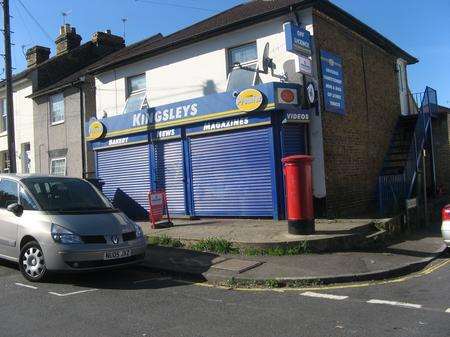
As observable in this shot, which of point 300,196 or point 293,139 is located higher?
point 293,139

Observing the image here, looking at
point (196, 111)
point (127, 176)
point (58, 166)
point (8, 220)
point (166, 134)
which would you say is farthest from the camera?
point (58, 166)

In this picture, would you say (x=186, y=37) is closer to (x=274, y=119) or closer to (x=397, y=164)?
(x=274, y=119)

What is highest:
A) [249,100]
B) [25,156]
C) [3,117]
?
[3,117]

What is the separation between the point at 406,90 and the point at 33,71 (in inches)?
658

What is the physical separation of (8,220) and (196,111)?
6862 millimetres

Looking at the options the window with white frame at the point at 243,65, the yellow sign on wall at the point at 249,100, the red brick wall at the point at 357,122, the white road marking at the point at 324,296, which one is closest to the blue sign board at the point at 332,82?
the red brick wall at the point at 357,122

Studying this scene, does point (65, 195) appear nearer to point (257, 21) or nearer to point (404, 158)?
point (257, 21)

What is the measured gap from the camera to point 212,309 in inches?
255

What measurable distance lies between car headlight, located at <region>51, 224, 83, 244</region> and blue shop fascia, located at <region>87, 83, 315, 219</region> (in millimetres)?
6194

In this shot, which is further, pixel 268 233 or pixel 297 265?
pixel 268 233

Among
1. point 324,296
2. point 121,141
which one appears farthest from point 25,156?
point 324,296

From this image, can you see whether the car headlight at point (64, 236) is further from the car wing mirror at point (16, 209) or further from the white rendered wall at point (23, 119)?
the white rendered wall at point (23, 119)

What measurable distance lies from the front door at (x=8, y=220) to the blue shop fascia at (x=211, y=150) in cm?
614

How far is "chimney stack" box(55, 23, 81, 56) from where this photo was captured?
86.7ft
